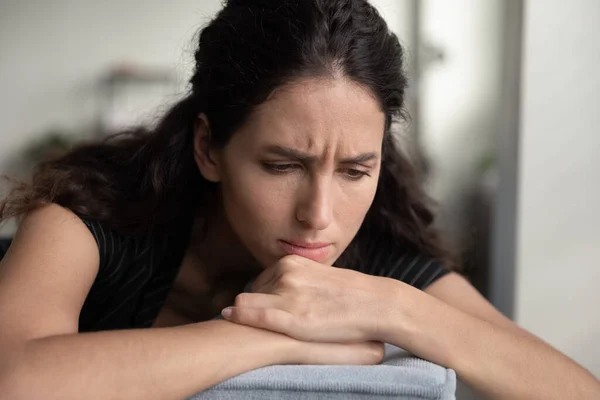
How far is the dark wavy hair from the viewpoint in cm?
123

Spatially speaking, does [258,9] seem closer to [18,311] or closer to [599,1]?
[18,311]

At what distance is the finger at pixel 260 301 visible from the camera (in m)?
1.03

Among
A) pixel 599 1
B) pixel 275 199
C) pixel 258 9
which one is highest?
pixel 599 1

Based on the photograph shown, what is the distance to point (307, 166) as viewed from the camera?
1.18m

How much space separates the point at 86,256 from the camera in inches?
49.5

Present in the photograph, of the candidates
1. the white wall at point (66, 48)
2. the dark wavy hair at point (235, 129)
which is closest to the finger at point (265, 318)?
the dark wavy hair at point (235, 129)

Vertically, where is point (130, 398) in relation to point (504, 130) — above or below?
below

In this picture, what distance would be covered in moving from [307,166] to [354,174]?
0.31 feet

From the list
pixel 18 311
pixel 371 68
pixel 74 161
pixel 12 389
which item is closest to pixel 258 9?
pixel 371 68

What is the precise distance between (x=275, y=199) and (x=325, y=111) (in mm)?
162

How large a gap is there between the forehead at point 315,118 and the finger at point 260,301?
25cm

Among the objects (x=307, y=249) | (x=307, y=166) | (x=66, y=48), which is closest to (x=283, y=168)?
(x=307, y=166)

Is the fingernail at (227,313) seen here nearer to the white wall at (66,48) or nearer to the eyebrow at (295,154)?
the eyebrow at (295,154)

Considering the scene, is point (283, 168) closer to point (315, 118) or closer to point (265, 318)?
point (315, 118)
